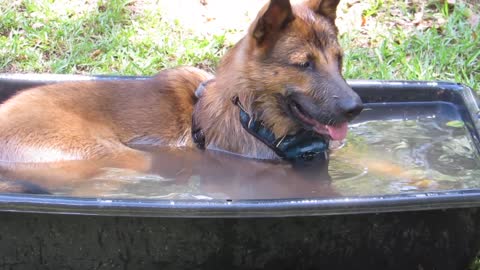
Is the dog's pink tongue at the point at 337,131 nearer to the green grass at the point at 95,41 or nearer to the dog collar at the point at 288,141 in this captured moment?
the dog collar at the point at 288,141

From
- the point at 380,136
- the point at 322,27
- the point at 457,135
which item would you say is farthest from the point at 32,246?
the point at 457,135

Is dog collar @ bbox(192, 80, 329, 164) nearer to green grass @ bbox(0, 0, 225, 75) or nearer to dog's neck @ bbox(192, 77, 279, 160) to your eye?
dog's neck @ bbox(192, 77, 279, 160)

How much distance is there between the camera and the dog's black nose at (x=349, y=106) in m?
4.13

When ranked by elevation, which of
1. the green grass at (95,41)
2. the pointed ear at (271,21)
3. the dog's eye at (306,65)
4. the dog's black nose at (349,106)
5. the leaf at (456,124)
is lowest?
the green grass at (95,41)

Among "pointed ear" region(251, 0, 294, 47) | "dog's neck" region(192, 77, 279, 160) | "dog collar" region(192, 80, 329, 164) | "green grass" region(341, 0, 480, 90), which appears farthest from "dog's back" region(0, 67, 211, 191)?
"green grass" region(341, 0, 480, 90)

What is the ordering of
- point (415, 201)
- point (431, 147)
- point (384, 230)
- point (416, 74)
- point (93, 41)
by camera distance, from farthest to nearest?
point (93, 41) < point (416, 74) < point (431, 147) < point (384, 230) < point (415, 201)

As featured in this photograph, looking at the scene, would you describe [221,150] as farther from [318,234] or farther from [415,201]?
[415,201]

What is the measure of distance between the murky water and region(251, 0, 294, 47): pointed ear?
803 millimetres

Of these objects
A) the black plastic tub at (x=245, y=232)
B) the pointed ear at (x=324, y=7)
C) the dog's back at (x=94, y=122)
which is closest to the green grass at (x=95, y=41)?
the dog's back at (x=94, y=122)

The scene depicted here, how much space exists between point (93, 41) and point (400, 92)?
Result: 3115 millimetres

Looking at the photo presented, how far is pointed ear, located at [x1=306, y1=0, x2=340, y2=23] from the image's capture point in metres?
4.61

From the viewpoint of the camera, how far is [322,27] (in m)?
4.46

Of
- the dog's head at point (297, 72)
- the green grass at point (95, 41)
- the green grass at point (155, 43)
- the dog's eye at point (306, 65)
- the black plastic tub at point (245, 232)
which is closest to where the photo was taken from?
the black plastic tub at point (245, 232)

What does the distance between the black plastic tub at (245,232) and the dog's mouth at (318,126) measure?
0.99 m
